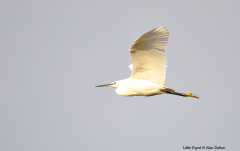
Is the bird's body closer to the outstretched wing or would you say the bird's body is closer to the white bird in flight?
the white bird in flight

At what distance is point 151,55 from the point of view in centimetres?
927

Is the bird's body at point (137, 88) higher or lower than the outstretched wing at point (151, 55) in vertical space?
lower

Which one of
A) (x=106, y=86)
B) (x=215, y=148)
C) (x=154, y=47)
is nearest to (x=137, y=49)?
(x=154, y=47)

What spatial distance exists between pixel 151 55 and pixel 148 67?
0.64 m

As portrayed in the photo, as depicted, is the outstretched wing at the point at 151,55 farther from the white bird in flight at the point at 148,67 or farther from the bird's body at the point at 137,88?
the bird's body at the point at 137,88

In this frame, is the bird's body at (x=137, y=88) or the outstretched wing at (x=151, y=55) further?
the bird's body at (x=137, y=88)

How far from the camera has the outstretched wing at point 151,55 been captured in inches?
339

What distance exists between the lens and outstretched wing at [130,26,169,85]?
28.3 ft

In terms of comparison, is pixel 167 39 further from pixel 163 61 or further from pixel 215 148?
pixel 215 148

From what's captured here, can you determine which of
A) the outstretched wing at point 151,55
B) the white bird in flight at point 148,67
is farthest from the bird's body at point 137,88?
the outstretched wing at point 151,55

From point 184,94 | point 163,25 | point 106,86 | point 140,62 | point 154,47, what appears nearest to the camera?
point 163,25

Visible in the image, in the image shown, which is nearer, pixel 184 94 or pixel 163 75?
pixel 163 75

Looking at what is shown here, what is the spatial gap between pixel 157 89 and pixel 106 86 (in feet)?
9.71

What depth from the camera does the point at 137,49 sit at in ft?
29.8
